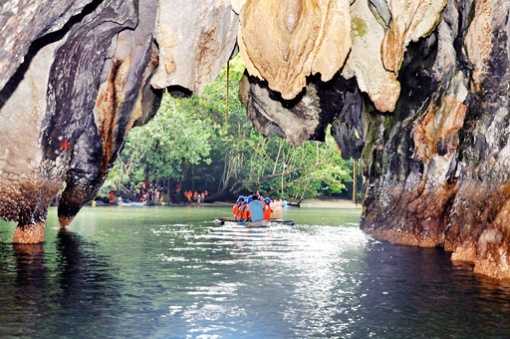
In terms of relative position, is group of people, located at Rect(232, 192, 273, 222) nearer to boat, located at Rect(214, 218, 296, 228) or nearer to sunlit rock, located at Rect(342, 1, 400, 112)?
boat, located at Rect(214, 218, 296, 228)

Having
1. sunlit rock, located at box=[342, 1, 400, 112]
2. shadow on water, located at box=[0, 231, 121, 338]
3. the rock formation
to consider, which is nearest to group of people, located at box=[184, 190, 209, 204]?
the rock formation

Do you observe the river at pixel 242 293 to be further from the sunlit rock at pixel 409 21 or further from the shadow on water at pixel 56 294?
the sunlit rock at pixel 409 21

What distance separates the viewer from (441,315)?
1069 centimetres

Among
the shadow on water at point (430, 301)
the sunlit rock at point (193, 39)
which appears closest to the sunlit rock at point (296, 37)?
the sunlit rock at point (193, 39)

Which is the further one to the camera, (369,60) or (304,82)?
(369,60)

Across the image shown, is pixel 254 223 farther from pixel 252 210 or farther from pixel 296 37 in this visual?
pixel 296 37

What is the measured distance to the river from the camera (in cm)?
972

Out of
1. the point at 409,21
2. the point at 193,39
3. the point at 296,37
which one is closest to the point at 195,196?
the point at 193,39

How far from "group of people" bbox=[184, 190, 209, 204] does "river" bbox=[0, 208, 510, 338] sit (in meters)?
40.7

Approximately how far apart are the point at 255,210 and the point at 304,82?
36.0 ft

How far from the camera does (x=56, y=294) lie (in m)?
12.1

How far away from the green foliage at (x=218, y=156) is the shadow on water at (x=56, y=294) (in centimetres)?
3725

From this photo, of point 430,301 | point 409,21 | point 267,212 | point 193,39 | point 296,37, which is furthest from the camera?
point 267,212

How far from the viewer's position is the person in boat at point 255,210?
3192 cm
